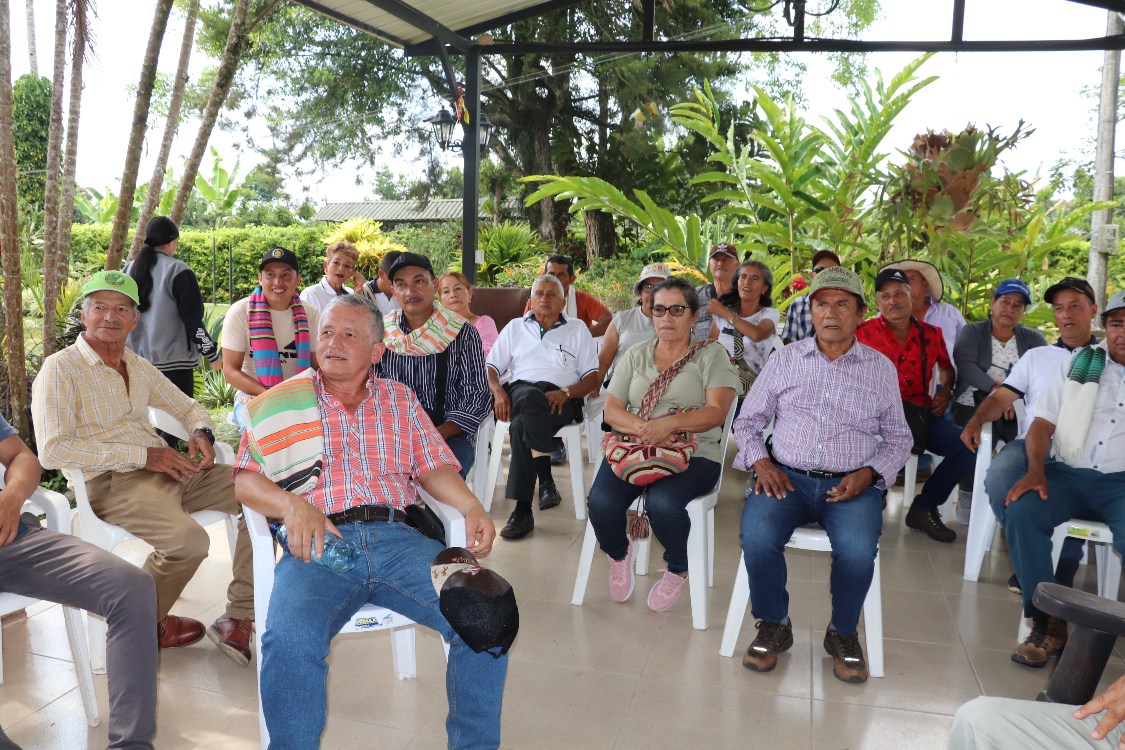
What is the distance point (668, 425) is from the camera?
301 cm

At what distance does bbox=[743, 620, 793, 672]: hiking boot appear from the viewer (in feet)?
8.67

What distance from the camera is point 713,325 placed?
4613 mm

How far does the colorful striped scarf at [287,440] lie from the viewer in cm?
212

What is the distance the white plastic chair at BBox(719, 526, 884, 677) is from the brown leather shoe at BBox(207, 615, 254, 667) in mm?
1541

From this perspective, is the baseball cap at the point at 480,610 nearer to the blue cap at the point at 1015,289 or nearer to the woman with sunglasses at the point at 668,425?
the woman with sunglasses at the point at 668,425

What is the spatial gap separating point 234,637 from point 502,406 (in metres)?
1.82

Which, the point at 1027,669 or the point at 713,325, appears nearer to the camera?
the point at 1027,669

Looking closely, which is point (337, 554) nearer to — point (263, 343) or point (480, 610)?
point (480, 610)

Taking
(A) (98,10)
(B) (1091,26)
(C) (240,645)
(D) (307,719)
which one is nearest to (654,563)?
(C) (240,645)

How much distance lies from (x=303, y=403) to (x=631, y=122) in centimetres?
1336

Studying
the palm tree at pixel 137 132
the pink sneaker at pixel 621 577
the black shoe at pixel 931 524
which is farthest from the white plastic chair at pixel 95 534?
the black shoe at pixel 931 524

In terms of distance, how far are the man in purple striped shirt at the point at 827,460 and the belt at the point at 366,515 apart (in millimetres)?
1153

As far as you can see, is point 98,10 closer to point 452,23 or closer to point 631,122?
point 452,23

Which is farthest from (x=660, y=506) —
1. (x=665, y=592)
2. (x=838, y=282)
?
(x=838, y=282)
